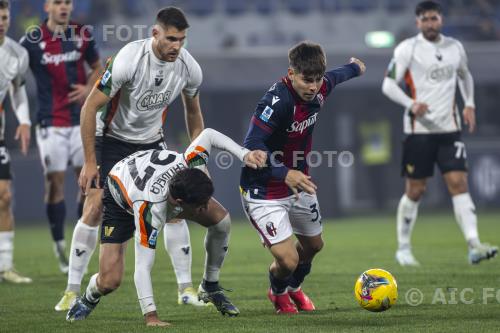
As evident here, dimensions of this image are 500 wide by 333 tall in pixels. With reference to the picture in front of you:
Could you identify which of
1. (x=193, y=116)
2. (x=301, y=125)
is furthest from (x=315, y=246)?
(x=193, y=116)

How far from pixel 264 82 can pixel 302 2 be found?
3185 mm

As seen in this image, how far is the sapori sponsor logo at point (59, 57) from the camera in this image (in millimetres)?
10219

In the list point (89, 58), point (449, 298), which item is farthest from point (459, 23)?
point (449, 298)

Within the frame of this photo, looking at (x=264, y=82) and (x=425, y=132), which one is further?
(x=264, y=82)

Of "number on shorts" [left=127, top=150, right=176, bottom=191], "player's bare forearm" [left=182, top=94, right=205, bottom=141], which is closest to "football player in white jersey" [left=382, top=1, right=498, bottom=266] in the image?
"player's bare forearm" [left=182, top=94, right=205, bottom=141]

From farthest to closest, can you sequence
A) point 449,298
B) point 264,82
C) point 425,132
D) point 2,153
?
point 264,82 < point 425,132 < point 2,153 < point 449,298

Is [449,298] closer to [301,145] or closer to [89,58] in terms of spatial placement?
[301,145]

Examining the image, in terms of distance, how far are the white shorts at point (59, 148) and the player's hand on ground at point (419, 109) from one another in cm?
332

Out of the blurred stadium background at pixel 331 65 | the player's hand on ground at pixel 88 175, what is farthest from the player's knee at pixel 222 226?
the blurred stadium background at pixel 331 65

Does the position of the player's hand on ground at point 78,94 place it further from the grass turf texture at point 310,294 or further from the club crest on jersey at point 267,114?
the club crest on jersey at point 267,114

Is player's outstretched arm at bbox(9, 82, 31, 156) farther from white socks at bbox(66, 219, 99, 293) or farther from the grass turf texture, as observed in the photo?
white socks at bbox(66, 219, 99, 293)

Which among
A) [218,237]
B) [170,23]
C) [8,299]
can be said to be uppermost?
[170,23]

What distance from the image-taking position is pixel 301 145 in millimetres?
7344

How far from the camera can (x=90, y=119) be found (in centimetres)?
742
